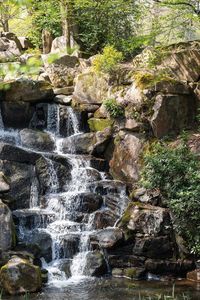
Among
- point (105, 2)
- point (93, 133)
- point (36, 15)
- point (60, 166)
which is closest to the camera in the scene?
point (60, 166)

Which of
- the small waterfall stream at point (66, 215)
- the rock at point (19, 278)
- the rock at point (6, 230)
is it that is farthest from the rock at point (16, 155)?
the rock at point (19, 278)

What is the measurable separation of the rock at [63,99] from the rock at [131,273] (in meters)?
8.82

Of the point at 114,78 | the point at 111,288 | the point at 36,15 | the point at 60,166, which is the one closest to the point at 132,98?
the point at 114,78

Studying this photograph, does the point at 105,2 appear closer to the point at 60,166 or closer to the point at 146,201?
the point at 60,166

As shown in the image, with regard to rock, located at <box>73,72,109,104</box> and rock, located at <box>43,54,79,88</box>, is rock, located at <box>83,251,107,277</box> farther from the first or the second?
rock, located at <box>43,54,79,88</box>

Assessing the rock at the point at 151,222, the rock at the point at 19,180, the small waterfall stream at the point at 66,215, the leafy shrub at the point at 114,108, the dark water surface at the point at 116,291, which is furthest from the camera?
the leafy shrub at the point at 114,108

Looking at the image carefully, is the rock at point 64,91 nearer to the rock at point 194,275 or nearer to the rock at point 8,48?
the rock at point 8,48

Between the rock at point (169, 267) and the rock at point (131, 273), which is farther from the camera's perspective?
the rock at point (169, 267)

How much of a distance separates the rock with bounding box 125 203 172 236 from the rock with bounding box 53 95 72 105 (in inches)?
298

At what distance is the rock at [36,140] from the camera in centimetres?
1705

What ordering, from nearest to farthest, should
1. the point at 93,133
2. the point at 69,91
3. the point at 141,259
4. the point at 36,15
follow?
1. the point at 141,259
2. the point at 93,133
3. the point at 69,91
4. the point at 36,15

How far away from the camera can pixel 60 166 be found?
1561cm

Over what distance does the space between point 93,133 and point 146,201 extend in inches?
192

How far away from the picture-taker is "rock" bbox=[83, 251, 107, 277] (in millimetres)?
11773
